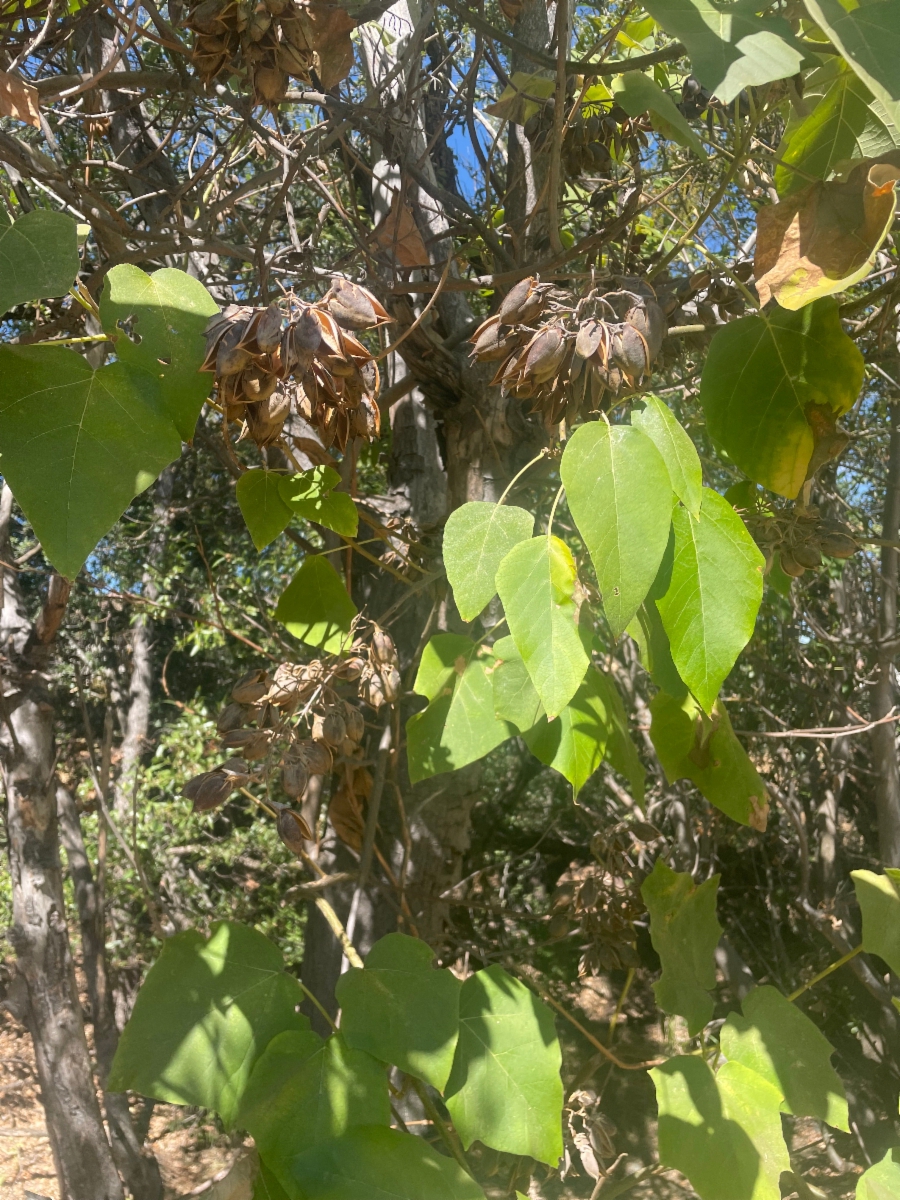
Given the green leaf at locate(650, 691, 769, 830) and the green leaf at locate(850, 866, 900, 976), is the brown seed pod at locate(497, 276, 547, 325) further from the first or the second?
the green leaf at locate(850, 866, 900, 976)

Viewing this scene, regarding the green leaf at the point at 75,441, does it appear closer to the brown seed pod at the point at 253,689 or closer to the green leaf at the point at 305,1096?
the brown seed pod at the point at 253,689

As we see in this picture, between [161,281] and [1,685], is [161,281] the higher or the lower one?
the lower one

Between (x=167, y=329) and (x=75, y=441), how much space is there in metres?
0.13

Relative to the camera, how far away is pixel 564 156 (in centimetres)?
113

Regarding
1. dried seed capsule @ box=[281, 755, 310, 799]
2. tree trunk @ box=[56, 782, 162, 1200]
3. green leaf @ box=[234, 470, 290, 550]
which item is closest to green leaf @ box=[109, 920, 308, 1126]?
dried seed capsule @ box=[281, 755, 310, 799]

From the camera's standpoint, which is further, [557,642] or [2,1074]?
[2,1074]

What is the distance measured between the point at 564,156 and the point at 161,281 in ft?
2.18

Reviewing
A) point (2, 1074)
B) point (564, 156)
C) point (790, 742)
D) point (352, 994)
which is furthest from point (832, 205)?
point (2, 1074)

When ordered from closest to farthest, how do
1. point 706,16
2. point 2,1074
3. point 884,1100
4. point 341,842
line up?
1. point 706,16
2. point 341,842
3. point 884,1100
4. point 2,1074

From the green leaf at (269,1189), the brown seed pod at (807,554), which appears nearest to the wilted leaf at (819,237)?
the brown seed pod at (807,554)

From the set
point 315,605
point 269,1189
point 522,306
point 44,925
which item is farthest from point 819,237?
point 44,925

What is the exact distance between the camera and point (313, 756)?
34.4 inches

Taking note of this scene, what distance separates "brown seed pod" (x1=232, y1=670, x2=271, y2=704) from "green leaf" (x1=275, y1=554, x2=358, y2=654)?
15cm

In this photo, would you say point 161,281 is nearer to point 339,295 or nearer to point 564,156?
point 339,295
